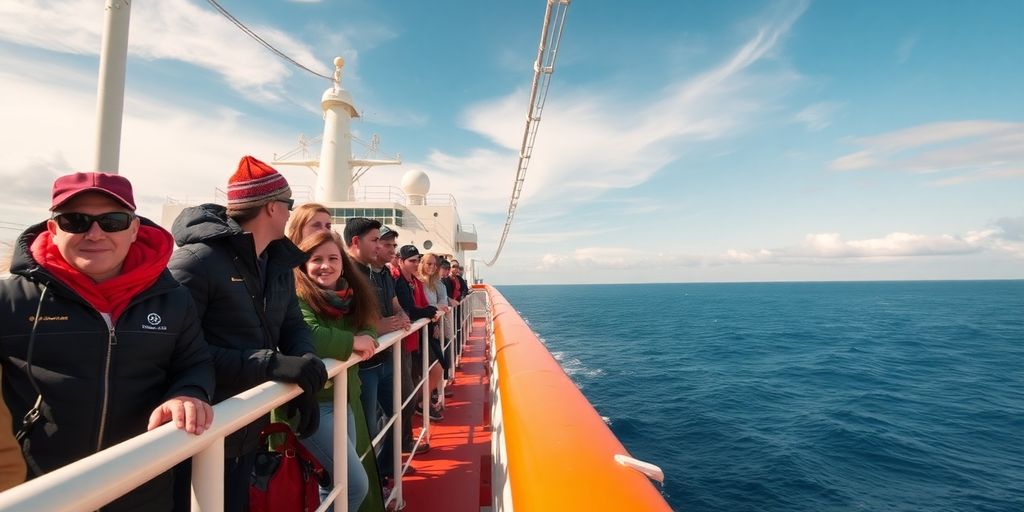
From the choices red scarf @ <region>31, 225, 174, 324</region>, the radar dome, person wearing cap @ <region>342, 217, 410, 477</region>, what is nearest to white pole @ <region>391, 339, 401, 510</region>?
person wearing cap @ <region>342, 217, 410, 477</region>

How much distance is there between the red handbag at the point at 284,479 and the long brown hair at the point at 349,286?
0.68 metres

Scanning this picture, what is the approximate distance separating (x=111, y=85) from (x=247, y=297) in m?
3.43

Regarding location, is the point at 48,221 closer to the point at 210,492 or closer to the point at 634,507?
the point at 210,492

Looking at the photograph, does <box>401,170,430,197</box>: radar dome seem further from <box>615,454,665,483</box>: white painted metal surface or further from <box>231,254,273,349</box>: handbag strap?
<box>615,454,665,483</box>: white painted metal surface

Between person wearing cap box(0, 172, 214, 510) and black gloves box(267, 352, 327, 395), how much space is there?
188 mm

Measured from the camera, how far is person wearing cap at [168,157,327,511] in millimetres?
1488

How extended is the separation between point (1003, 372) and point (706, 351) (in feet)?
43.8

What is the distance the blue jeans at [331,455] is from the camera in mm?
1901

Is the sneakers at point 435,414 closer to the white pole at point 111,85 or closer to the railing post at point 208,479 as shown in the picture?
the white pole at point 111,85

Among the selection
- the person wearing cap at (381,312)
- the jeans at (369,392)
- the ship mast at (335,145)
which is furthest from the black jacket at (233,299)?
the ship mast at (335,145)

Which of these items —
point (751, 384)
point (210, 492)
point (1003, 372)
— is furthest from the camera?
point (1003, 372)

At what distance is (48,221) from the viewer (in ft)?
4.17

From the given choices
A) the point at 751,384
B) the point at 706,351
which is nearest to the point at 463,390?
the point at 751,384

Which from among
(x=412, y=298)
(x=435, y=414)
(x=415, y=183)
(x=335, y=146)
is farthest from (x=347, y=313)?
(x=415, y=183)
